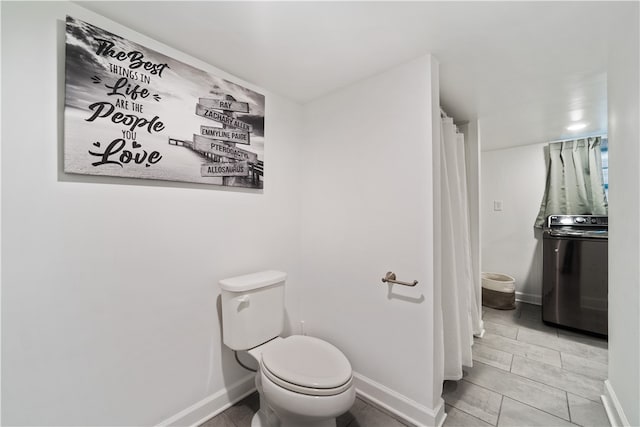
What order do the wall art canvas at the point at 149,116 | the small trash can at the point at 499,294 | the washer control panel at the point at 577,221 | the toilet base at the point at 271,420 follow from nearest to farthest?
the wall art canvas at the point at 149,116, the toilet base at the point at 271,420, the washer control panel at the point at 577,221, the small trash can at the point at 499,294

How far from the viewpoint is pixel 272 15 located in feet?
3.65

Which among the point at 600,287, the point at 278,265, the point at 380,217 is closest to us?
the point at 380,217

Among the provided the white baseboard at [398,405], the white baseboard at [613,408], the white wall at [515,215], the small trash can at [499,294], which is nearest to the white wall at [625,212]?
the white baseboard at [613,408]

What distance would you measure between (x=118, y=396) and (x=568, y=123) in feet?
12.9

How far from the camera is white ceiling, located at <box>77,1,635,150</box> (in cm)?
108

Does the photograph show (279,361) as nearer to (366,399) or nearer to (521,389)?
(366,399)

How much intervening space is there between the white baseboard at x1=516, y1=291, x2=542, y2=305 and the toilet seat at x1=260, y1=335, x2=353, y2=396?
316 cm

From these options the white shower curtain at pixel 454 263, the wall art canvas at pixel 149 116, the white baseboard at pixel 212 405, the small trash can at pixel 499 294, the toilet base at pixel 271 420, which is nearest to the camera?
the wall art canvas at pixel 149 116

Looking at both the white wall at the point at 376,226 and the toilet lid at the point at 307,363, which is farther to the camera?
the white wall at the point at 376,226

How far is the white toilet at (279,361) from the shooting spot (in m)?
1.10

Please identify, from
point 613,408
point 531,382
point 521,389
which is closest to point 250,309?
point 521,389

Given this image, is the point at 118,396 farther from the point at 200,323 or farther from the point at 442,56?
the point at 442,56

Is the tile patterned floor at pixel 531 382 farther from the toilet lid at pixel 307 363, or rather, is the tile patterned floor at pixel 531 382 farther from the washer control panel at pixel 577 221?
the washer control panel at pixel 577 221

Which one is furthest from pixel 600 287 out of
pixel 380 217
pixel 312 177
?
pixel 312 177
